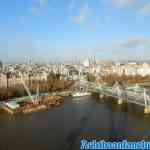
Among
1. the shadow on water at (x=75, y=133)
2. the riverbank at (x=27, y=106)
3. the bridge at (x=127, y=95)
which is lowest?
the shadow on water at (x=75, y=133)

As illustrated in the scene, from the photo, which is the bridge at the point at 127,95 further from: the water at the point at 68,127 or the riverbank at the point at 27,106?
the riverbank at the point at 27,106

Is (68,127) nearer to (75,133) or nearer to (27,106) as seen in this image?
(75,133)

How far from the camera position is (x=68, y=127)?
483cm

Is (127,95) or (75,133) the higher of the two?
(127,95)

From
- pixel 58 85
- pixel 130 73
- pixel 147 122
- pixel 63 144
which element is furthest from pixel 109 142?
pixel 130 73

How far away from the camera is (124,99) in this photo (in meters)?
7.70

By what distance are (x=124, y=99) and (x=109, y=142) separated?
4.09 meters

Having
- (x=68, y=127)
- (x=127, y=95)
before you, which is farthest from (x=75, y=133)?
(x=127, y=95)

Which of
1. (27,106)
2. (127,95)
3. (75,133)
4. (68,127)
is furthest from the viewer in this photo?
(127,95)

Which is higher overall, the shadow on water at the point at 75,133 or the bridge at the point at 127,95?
the bridge at the point at 127,95

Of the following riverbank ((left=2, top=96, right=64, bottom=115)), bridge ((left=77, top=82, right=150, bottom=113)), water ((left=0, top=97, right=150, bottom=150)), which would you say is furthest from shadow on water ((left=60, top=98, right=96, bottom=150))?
bridge ((left=77, top=82, right=150, bottom=113))

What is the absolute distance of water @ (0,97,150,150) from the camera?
3971mm

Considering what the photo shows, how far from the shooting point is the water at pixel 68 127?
397cm

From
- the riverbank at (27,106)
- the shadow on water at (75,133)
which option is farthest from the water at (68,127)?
the riverbank at (27,106)
